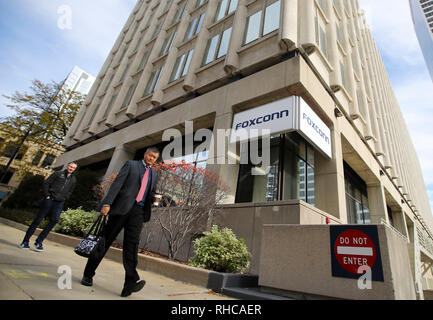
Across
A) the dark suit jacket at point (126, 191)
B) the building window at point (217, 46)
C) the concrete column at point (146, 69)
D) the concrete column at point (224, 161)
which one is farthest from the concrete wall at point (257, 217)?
the concrete column at point (146, 69)

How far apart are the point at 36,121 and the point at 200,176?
2358 centimetres

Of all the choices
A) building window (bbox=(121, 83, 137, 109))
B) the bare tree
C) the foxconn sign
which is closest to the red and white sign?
the bare tree

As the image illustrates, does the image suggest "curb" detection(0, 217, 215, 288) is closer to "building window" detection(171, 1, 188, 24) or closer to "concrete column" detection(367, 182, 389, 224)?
"concrete column" detection(367, 182, 389, 224)

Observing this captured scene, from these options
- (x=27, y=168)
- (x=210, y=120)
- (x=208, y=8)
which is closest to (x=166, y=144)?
(x=210, y=120)

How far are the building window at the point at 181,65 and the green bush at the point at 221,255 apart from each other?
1185cm

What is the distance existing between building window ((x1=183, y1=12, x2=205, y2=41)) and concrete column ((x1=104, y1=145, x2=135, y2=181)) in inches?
354

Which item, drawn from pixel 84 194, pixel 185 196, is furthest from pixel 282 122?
pixel 84 194

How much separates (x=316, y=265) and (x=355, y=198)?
13218 mm

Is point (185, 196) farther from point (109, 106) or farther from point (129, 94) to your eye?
point (109, 106)

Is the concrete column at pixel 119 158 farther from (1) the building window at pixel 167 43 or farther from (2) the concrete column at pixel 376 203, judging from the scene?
(2) the concrete column at pixel 376 203

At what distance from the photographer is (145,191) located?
3264 mm

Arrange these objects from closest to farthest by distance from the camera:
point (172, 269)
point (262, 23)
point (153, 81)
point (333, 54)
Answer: point (172, 269)
point (262, 23)
point (333, 54)
point (153, 81)

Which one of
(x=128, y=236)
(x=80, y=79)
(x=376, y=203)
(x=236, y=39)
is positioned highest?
(x=80, y=79)

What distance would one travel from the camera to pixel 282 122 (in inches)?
321
